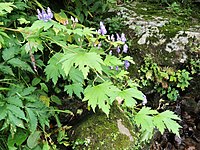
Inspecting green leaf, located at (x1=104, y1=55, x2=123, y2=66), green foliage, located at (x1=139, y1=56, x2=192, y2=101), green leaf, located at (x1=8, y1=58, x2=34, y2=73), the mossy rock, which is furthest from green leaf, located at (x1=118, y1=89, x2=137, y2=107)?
green foliage, located at (x1=139, y1=56, x2=192, y2=101)

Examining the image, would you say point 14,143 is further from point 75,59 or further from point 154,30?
point 154,30

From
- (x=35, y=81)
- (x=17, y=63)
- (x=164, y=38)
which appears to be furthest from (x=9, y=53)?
(x=164, y=38)

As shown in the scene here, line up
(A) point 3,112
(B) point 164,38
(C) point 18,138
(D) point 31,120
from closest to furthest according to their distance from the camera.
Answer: (A) point 3,112 < (D) point 31,120 < (C) point 18,138 < (B) point 164,38

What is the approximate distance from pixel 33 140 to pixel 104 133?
0.54 meters

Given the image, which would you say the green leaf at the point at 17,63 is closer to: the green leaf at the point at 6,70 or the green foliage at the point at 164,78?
the green leaf at the point at 6,70

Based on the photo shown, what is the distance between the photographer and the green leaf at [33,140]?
166 centimetres

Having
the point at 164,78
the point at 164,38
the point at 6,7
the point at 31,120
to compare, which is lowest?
the point at 164,78

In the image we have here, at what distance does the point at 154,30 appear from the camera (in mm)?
2998

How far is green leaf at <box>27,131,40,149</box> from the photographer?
65.2 inches

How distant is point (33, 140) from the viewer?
1.67 metres

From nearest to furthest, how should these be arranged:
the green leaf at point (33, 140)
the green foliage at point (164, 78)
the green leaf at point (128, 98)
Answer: the green leaf at point (128, 98) < the green leaf at point (33, 140) < the green foliage at point (164, 78)

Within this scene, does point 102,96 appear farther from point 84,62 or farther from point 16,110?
point 16,110

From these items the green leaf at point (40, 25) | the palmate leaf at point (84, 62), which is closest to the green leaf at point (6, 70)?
the green leaf at point (40, 25)

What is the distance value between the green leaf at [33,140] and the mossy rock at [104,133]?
37cm
